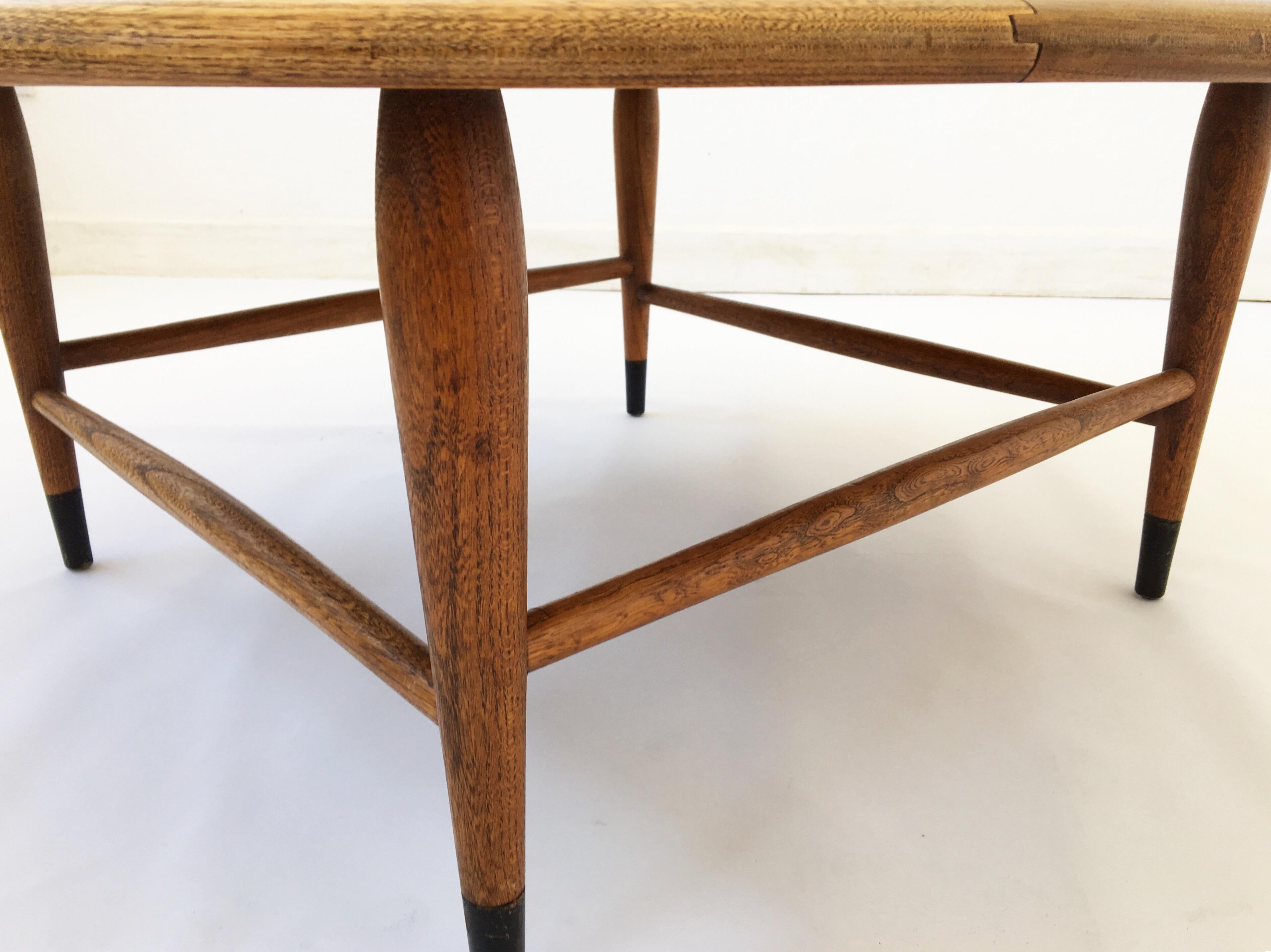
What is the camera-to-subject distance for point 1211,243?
0.69 m

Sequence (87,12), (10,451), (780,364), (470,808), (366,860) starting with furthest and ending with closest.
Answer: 1. (780,364)
2. (10,451)
3. (366,860)
4. (470,808)
5. (87,12)

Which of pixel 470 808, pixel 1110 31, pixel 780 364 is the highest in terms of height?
pixel 1110 31

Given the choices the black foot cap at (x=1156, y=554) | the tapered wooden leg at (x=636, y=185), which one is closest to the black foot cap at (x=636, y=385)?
the tapered wooden leg at (x=636, y=185)

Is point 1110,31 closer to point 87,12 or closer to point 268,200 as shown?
point 87,12

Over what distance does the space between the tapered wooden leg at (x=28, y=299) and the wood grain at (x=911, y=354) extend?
0.57 metres

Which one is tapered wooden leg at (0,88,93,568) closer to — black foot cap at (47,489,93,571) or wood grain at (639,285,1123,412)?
black foot cap at (47,489,93,571)

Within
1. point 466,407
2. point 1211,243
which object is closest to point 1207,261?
point 1211,243

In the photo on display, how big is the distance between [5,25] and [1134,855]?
0.64 metres

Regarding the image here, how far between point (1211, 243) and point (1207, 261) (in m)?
0.01

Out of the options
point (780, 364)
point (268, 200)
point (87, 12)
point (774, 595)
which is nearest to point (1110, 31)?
point (87, 12)

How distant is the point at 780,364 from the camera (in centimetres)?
144

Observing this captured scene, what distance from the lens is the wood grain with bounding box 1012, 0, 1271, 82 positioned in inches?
14.9

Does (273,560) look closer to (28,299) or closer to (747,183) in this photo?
(28,299)

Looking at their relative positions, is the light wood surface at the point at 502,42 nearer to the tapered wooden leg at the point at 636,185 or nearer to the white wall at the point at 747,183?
the tapered wooden leg at the point at 636,185
